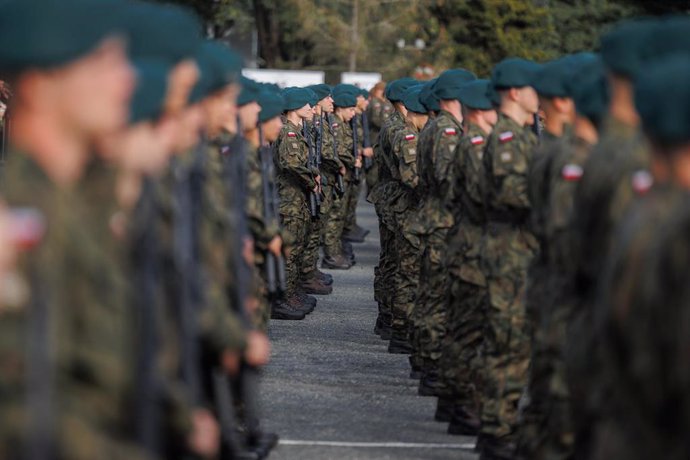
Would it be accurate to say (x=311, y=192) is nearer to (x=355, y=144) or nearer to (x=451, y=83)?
Result: (x=355, y=144)

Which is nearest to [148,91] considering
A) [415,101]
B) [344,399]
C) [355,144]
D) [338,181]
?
[344,399]

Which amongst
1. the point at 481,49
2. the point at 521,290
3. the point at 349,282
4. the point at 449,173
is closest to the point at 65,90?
the point at 521,290

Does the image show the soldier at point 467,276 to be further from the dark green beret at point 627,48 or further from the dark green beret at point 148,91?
the dark green beret at point 148,91

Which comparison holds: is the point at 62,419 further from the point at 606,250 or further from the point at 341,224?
the point at 341,224

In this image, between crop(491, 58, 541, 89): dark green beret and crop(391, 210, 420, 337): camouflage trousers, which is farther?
crop(391, 210, 420, 337): camouflage trousers

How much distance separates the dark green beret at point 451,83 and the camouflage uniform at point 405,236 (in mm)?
1246

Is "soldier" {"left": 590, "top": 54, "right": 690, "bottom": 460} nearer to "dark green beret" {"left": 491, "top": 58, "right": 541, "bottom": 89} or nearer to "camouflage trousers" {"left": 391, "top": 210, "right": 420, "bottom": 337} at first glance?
"dark green beret" {"left": 491, "top": 58, "right": 541, "bottom": 89}

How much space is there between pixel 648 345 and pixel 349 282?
16.1 meters

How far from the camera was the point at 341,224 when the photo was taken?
2256cm

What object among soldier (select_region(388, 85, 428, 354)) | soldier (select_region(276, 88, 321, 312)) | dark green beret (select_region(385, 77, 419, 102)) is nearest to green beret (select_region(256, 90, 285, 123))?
soldier (select_region(388, 85, 428, 354))

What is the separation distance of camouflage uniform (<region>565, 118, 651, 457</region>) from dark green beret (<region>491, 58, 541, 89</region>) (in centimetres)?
319

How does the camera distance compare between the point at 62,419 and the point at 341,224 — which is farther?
the point at 341,224

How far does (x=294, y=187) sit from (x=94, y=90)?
44.2 feet

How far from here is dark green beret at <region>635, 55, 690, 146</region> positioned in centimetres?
534
